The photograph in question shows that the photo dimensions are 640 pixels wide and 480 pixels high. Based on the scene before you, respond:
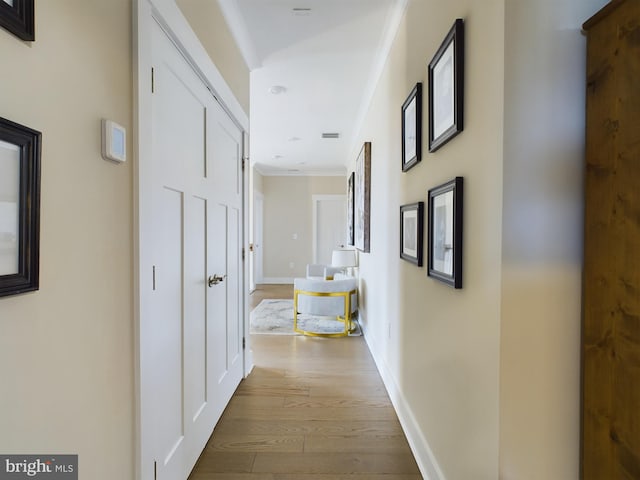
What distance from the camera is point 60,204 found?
84 cm

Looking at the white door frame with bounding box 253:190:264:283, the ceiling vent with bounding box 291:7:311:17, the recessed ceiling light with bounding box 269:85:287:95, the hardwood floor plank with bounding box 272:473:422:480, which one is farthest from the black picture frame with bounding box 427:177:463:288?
the white door frame with bounding box 253:190:264:283

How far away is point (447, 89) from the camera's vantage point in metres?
1.30

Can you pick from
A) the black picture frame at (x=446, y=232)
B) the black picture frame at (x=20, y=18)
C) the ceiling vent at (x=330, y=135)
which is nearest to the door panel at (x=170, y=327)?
the black picture frame at (x=20, y=18)

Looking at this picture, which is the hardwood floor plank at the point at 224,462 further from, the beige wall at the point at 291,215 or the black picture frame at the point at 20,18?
the beige wall at the point at 291,215

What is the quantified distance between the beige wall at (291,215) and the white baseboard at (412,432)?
534cm

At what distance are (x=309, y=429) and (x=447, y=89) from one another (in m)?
1.94

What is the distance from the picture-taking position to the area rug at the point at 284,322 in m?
4.09

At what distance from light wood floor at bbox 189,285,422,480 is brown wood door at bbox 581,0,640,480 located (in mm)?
995

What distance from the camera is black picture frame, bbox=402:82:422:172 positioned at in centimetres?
171

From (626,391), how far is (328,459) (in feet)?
4.57

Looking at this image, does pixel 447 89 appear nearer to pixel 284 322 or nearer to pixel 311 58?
pixel 311 58

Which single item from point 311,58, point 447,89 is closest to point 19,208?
point 447,89

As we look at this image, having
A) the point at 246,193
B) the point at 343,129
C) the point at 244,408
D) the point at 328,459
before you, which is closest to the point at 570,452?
the point at 328,459

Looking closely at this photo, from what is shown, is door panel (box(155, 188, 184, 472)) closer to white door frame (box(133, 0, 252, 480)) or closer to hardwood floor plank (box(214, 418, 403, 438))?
white door frame (box(133, 0, 252, 480))
